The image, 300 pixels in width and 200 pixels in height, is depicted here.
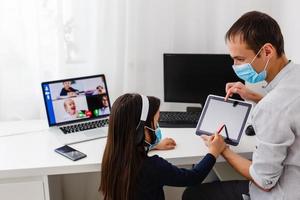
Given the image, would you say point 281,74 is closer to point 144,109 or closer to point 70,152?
point 144,109

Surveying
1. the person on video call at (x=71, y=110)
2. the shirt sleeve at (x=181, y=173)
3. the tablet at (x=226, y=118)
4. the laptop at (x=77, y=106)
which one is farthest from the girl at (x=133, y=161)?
the person on video call at (x=71, y=110)

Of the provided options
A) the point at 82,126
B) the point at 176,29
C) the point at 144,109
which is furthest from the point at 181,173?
the point at 176,29

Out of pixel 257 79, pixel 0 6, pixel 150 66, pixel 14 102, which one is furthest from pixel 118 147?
pixel 0 6

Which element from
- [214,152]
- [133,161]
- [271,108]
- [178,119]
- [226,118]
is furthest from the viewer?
[178,119]

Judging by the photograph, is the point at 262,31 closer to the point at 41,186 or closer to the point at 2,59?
the point at 41,186

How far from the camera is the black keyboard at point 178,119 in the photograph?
69.4 inches

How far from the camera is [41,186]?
4.55 feet

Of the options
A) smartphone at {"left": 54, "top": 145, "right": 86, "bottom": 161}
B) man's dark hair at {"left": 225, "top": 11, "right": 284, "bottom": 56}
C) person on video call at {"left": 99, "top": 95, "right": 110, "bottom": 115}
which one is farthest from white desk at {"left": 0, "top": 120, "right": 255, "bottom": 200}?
man's dark hair at {"left": 225, "top": 11, "right": 284, "bottom": 56}

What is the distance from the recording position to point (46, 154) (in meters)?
1.44

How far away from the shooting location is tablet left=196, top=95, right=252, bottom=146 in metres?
1.45

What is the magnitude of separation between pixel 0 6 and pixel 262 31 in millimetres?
1368

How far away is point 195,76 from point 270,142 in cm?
85

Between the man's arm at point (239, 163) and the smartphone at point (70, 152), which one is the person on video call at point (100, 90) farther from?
the man's arm at point (239, 163)

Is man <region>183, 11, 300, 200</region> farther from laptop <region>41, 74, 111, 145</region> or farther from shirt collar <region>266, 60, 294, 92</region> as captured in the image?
laptop <region>41, 74, 111, 145</region>
